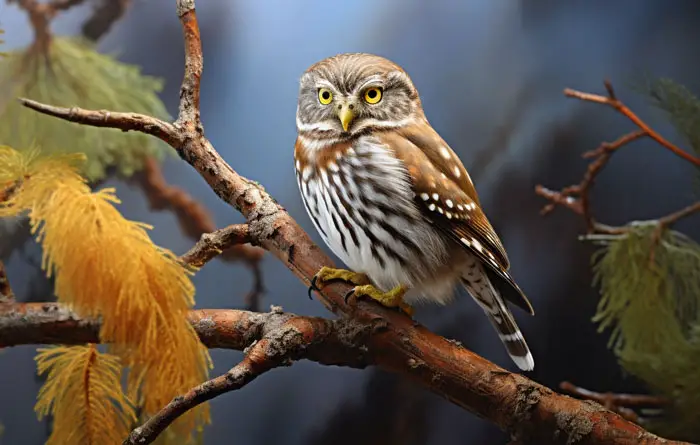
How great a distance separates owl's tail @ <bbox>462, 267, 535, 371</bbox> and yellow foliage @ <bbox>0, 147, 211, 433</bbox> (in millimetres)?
673

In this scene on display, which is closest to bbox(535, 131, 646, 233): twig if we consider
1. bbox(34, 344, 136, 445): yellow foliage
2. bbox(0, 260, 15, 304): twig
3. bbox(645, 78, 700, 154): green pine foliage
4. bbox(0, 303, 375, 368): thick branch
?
bbox(645, 78, 700, 154): green pine foliage

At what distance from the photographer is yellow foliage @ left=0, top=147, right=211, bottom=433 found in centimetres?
137

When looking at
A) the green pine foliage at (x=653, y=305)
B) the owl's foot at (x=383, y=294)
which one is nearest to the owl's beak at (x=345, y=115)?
the owl's foot at (x=383, y=294)

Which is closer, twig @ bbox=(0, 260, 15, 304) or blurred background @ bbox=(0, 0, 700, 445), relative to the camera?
twig @ bbox=(0, 260, 15, 304)

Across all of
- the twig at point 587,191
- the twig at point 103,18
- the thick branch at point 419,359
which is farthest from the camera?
the twig at point 587,191

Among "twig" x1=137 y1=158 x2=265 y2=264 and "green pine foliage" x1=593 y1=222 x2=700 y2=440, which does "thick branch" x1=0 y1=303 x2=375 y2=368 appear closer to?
"twig" x1=137 y1=158 x2=265 y2=264

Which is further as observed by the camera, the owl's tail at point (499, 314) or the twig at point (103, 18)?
the twig at point (103, 18)

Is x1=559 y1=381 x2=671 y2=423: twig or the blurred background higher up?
the blurred background

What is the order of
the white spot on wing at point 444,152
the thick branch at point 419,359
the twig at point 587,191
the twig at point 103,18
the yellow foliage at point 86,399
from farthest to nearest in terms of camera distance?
the twig at point 587,191
the twig at point 103,18
the white spot on wing at point 444,152
the yellow foliage at point 86,399
the thick branch at point 419,359

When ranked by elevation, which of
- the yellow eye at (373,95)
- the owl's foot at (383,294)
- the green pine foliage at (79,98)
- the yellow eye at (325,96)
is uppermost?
the green pine foliage at (79,98)

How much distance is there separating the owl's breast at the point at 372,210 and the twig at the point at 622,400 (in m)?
0.70

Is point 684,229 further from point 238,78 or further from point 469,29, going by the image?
point 238,78

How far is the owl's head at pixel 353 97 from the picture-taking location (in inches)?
56.7

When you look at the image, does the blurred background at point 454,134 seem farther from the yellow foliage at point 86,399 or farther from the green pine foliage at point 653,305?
the yellow foliage at point 86,399
